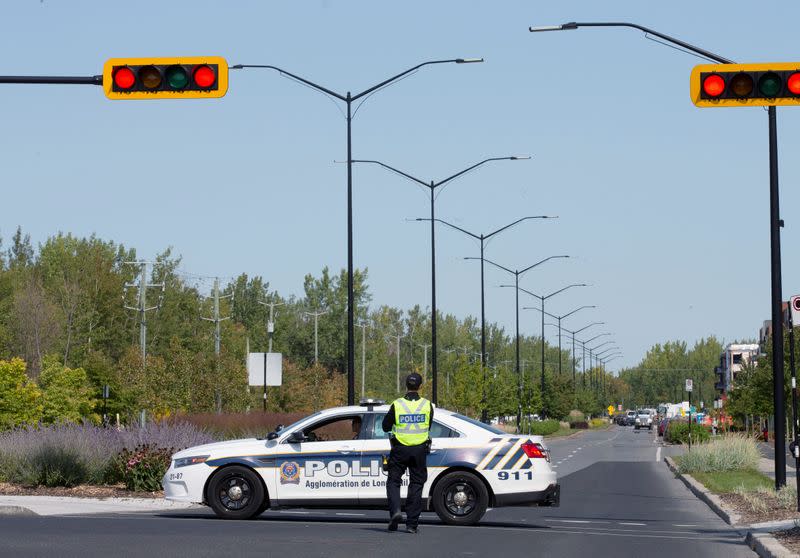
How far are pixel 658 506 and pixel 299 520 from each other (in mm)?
8097

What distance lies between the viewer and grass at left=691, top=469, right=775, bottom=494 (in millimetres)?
26594

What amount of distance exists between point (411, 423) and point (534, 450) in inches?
96.4

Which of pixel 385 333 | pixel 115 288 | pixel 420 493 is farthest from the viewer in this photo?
pixel 385 333

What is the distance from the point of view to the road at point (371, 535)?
48.9ft

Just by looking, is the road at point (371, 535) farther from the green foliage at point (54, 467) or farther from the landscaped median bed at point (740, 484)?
the green foliage at point (54, 467)

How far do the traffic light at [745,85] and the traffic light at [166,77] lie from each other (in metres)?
5.74

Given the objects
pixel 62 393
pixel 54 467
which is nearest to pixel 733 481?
pixel 54 467

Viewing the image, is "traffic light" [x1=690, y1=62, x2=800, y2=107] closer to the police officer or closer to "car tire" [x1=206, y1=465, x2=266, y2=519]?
the police officer

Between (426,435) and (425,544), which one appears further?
(426,435)

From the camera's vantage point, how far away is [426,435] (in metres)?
17.3

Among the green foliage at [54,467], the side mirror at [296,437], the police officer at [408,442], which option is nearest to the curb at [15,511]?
the side mirror at [296,437]

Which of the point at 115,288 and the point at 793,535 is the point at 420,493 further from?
the point at 115,288

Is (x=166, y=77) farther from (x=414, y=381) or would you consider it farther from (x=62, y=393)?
(x=62, y=393)

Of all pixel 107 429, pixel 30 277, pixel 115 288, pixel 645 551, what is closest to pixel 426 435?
pixel 645 551
